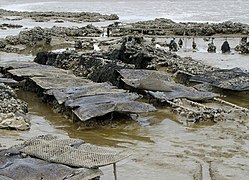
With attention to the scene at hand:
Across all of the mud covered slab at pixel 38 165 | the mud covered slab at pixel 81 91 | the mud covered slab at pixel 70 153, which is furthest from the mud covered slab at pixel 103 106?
the mud covered slab at pixel 38 165

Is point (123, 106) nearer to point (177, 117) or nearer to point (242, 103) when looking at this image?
point (177, 117)

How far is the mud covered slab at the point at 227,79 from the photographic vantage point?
51.0 ft

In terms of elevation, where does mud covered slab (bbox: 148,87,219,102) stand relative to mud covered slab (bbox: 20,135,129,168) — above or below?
below

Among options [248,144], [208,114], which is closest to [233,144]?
[248,144]

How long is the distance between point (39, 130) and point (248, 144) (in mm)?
5751

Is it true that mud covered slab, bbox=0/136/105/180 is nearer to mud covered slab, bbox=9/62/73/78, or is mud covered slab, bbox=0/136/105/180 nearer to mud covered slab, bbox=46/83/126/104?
mud covered slab, bbox=46/83/126/104

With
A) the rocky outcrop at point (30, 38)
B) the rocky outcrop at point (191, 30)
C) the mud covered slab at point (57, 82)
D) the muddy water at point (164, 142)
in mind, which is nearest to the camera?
the muddy water at point (164, 142)

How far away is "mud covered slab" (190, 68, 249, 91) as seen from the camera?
15.6 meters

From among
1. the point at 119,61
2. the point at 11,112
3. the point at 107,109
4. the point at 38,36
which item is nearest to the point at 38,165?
the point at 107,109

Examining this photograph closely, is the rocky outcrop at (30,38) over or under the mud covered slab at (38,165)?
over

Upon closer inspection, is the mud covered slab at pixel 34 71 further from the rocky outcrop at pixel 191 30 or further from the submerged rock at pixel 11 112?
the rocky outcrop at pixel 191 30

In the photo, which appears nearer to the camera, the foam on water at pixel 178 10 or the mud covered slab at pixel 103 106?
the mud covered slab at pixel 103 106

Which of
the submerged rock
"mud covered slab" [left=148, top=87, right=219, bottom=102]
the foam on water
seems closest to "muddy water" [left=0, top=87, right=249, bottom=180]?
the submerged rock

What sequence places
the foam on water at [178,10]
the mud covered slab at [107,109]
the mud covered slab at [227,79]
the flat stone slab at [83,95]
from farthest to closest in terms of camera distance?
the foam on water at [178,10]
the mud covered slab at [227,79]
the flat stone slab at [83,95]
the mud covered slab at [107,109]
